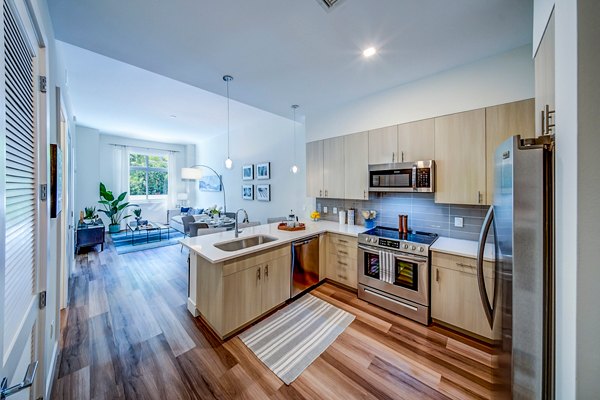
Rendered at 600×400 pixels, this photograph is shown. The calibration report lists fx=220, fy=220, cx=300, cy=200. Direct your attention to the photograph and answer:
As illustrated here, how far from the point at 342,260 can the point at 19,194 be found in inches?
120

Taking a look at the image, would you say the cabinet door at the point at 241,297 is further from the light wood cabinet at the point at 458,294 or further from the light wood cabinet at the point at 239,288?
the light wood cabinet at the point at 458,294

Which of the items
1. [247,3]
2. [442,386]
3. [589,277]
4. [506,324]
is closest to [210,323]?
[442,386]

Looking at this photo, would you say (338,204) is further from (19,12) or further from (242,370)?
(19,12)

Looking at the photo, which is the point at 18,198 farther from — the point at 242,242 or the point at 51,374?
the point at 242,242

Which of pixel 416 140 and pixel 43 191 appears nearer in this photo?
pixel 43 191

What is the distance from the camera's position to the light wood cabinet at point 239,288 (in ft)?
7.06

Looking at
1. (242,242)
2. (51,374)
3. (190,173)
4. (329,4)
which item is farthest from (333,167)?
(190,173)

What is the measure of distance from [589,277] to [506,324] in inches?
16.9

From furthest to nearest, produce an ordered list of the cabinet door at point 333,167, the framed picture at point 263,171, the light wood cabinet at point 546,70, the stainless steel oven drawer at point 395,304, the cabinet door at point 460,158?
1. the framed picture at point 263,171
2. the cabinet door at point 333,167
3. the stainless steel oven drawer at point 395,304
4. the cabinet door at point 460,158
5. the light wood cabinet at point 546,70

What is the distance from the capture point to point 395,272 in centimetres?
262

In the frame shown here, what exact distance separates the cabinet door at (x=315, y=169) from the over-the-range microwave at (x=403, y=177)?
983mm

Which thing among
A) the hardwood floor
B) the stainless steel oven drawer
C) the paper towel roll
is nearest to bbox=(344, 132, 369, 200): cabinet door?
the paper towel roll

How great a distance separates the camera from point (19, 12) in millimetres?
956

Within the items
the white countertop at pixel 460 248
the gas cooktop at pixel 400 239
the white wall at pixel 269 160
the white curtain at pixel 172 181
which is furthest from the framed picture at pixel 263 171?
the white curtain at pixel 172 181
